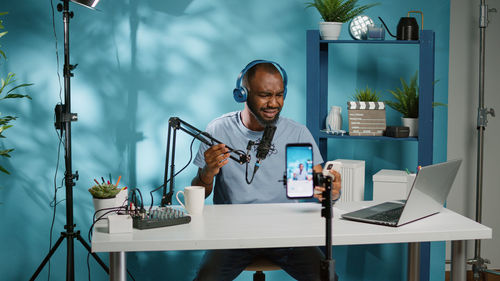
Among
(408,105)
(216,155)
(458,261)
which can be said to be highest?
(408,105)

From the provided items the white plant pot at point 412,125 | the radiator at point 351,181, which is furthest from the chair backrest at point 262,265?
the white plant pot at point 412,125

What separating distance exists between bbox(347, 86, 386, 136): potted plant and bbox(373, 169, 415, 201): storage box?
0.89 ft

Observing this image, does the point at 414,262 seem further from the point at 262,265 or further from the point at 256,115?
the point at 256,115

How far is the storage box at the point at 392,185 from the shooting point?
296cm

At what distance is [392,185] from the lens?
2994 mm

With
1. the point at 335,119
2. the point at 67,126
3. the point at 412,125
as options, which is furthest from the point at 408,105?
the point at 67,126

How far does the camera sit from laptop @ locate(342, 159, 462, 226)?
1859 millimetres

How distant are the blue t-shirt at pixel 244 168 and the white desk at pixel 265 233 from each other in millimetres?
455

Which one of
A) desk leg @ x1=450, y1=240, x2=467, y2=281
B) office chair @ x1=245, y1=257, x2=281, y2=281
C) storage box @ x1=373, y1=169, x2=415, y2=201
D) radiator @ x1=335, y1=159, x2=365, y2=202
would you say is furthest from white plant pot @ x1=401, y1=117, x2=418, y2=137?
office chair @ x1=245, y1=257, x2=281, y2=281

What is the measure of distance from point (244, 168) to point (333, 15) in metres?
1.12

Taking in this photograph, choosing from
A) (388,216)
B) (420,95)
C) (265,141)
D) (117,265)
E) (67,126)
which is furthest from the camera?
(420,95)

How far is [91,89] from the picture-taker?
3.19m

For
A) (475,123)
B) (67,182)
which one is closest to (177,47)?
(67,182)

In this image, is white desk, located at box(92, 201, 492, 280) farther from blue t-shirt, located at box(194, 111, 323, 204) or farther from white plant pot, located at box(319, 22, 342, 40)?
white plant pot, located at box(319, 22, 342, 40)
